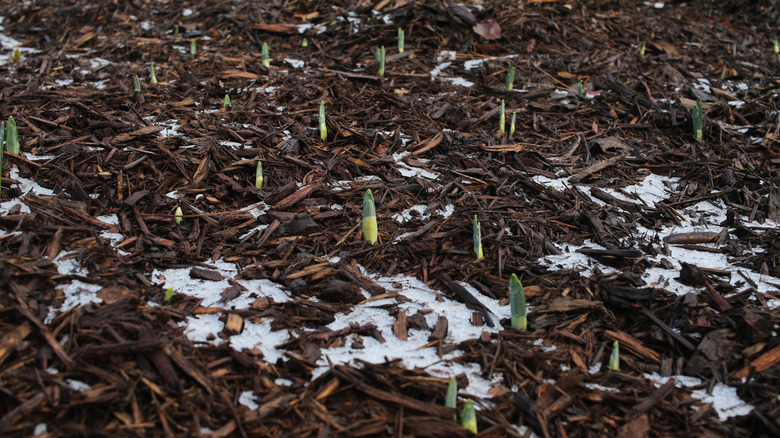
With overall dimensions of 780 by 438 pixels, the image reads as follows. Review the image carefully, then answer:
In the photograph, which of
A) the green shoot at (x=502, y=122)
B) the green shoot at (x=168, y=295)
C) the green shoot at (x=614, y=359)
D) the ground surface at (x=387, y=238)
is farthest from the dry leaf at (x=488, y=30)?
the green shoot at (x=168, y=295)

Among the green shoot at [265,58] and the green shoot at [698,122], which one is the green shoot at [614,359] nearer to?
the green shoot at [698,122]

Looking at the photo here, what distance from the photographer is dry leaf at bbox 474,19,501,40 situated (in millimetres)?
5281

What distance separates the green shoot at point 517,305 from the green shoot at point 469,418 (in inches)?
23.0

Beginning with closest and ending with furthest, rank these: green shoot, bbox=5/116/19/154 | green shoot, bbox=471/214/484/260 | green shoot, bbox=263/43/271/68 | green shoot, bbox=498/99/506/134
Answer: green shoot, bbox=471/214/484/260 → green shoot, bbox=5/116/19/154 → green shoot, bbox=498/99/506/134 → green shoot, bbox=263/43/271/68

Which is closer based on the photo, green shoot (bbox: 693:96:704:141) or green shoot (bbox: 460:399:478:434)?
green shoot (bbox: 460:399:478:434)

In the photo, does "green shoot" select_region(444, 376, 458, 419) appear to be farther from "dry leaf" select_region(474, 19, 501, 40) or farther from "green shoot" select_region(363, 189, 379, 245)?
"dry leaf" select_region(474, 19, 501, 40)

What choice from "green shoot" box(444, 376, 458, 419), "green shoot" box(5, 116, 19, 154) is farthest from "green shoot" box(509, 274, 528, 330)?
"green shoot" box(5, 116, 19, 154)

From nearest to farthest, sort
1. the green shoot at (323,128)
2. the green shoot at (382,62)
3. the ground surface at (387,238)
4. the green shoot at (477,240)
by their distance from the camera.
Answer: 1. the ground surface at (387,238)
2. the green shoot at (477,240)
3. the green shoot at (323,128)
4. the green shoot at (382,62)

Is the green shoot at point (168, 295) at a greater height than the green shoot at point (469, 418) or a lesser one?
lesser

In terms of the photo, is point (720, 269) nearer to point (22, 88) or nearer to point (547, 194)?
point (547, 194)

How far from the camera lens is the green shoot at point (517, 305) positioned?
7.26 feet

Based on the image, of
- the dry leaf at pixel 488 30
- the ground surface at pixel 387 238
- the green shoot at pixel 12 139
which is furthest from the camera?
the dry leaf at pixel 488 30

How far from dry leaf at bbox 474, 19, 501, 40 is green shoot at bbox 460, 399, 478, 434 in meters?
4.26

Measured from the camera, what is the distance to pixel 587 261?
9.08ft
